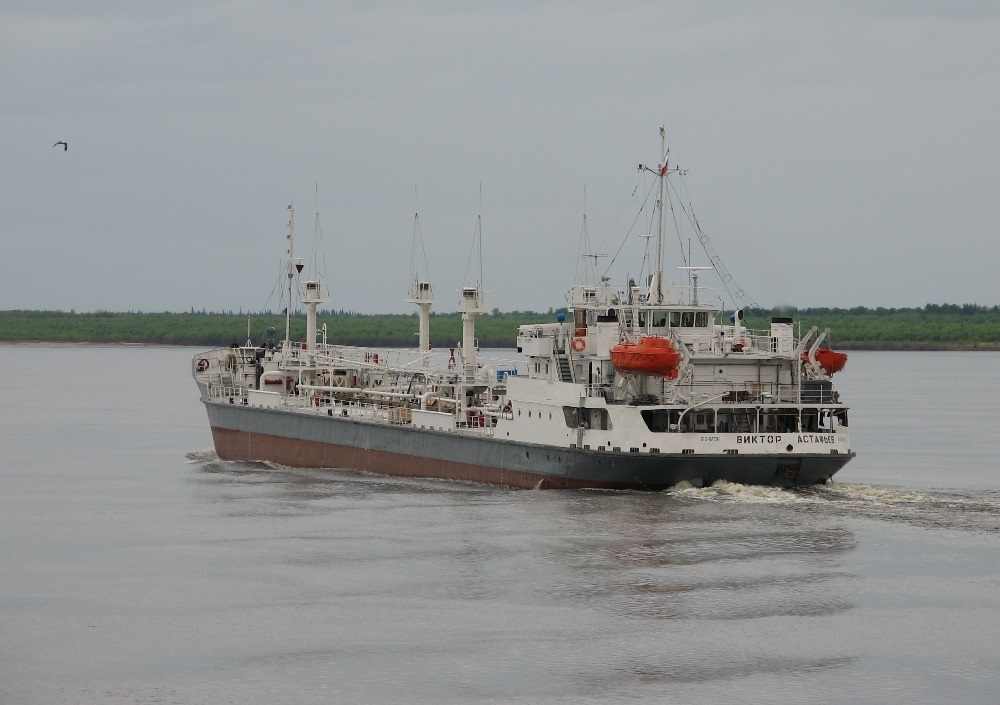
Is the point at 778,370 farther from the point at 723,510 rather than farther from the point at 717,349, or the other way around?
the point at 723,510

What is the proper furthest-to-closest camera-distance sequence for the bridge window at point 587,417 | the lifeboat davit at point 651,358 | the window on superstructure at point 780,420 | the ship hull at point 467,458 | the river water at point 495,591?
the bridge window at point 587,417, the window on superstructure at point 780,420, the ship hull at point 467,458, the lifeboat davit at point 651,358, the river water at point 495,591

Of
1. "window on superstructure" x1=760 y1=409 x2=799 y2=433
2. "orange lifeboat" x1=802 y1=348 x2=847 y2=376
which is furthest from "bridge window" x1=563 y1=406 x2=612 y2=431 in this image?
"orange lifeboat" x1=802 y1=348 x2=847 y2=376

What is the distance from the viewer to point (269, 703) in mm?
25500

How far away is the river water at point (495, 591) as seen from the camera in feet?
88.4

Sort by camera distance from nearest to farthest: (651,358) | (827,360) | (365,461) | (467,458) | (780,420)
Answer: (651,358) → (780,420) → (827,360) → (467,458) → (365,461)

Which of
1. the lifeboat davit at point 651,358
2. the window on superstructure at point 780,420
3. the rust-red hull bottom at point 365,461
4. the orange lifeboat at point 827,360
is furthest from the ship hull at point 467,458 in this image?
the orange lifeboat at point 827,360

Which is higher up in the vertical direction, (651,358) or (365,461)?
(651,358)

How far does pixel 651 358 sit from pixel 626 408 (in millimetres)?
1825

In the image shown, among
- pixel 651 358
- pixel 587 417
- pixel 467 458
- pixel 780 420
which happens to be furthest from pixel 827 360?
pixel 467 458

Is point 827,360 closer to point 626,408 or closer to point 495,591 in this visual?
point 626,408

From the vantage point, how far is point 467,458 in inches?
2056

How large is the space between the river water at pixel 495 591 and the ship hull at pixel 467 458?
73cm

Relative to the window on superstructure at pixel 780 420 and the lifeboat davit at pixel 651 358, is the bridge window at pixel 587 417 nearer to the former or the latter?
the lifeboat davit at pixel 651 358

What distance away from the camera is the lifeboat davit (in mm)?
44000
